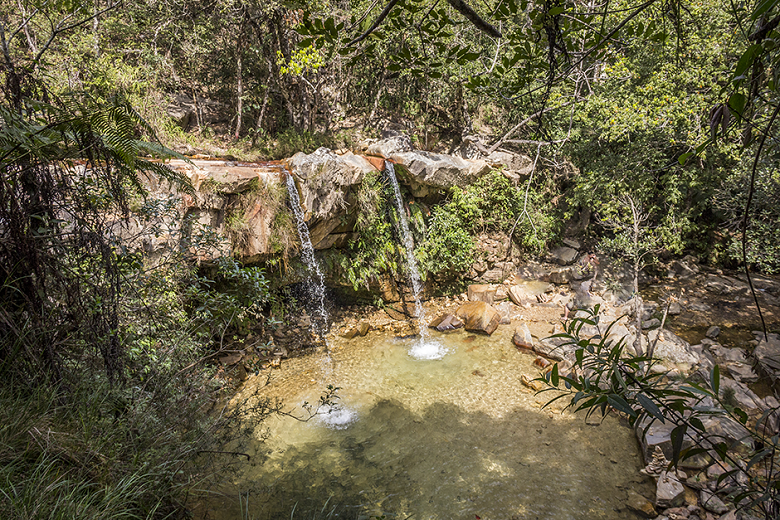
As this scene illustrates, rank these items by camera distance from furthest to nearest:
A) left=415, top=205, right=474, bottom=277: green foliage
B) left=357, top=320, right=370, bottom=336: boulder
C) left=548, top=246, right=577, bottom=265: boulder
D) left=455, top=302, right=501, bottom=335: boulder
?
1. left=548, top=246, right=577, bottom=265: boulder
2. left=415, top=205, right=474, bottom=277: green foliage
3. left=357, top=320, right=370, bottom=336: boulder
4. left=455, top=302, right=501, bottom=335: boulder

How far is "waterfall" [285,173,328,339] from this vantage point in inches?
229

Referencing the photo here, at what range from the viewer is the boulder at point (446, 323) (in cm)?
651

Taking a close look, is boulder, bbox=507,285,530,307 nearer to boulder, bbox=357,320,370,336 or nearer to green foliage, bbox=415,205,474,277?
green foliage, bbox=415,205,474,277

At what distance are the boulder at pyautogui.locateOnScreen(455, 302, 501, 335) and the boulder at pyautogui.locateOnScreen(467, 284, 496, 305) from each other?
370 mm

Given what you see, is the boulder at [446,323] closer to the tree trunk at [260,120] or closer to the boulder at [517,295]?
the boulder at [517,295]

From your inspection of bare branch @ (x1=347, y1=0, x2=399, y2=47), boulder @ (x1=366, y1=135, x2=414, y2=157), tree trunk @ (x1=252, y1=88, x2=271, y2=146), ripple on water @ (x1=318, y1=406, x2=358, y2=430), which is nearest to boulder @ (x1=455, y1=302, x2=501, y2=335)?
ripple on water @ (x1=318, y1=406, x2=358, y2=430)

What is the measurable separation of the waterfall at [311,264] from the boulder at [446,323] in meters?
1.98

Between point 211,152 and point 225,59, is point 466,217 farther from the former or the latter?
point 225,59

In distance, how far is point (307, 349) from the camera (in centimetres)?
600

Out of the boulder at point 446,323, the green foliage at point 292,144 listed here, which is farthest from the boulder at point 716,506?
the green foliage at point 292,144

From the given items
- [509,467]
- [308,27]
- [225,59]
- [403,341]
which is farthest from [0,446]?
[225,59]

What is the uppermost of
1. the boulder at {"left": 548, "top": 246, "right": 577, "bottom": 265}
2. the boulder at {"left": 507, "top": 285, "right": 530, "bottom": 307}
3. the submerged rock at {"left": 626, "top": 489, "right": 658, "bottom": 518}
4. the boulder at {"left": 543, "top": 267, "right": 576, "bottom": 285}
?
the boulder at {"left": 548, "top": 246, "right": 577, "bottom": 265}

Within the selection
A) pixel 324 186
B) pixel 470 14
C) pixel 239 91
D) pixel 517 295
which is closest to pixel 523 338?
pixel 517 295

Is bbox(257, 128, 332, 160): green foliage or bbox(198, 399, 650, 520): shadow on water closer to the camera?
bbox(198, 399, 650, 520): shadow on water
